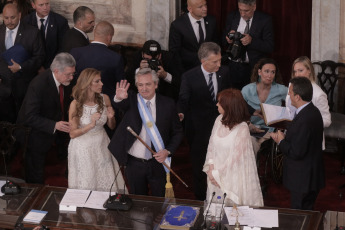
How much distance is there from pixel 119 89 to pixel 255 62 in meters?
2.54

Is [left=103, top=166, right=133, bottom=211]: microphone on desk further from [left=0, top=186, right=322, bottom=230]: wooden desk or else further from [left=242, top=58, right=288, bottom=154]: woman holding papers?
[left=242, top=58, right=288, bottom=154]: woman holding papers

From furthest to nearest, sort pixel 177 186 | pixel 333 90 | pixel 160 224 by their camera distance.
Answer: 1. pixel 333 90
2. pixel 177 186
3. pixel 160 224

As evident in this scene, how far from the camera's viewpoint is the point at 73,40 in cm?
834

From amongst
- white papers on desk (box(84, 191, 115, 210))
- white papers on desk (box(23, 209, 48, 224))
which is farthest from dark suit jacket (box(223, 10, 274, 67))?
white papers on desk (box(23, 209, 48, 224))

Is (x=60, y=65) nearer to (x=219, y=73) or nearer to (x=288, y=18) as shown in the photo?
(x=219, y=73)

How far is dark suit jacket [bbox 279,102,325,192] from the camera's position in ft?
20.6

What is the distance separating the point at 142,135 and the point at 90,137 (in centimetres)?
58

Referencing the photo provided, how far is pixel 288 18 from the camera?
9.02 meters

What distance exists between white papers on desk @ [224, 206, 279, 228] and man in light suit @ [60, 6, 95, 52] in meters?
3.24

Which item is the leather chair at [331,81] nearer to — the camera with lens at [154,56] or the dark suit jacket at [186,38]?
the dark suit jacket at [186,38]

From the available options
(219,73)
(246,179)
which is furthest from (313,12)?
(246,179)

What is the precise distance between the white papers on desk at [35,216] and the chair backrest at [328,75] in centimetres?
420

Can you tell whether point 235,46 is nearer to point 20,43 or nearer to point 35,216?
point 20,43

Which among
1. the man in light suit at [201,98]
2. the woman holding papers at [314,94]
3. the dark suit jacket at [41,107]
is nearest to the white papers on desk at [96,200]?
the dark suit jacket at [41,107]
